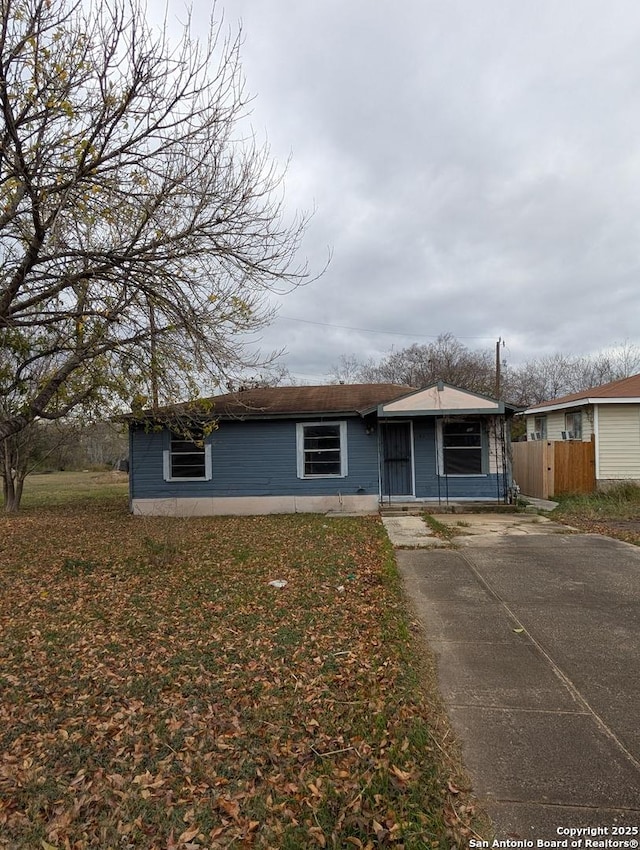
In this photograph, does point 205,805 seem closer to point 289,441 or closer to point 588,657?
point 588,657

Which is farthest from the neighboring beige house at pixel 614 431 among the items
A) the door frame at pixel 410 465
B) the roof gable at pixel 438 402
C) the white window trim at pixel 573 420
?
the door frame at pixel 410 465

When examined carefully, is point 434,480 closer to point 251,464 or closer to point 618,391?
point 251,464

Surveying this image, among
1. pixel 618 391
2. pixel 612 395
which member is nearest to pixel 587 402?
pixel 612 395

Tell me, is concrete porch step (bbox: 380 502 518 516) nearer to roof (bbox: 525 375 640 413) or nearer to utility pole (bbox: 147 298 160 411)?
roof (bbox: 525 375 640 413)

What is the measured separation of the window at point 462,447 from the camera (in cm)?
1273

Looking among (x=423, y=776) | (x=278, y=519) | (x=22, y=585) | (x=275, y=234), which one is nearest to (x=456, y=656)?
(x=423, y=776)

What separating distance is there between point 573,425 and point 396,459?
729 centimetres

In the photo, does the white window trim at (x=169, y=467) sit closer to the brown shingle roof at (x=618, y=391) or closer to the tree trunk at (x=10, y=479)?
the tree trunk at (x=10, y=479)

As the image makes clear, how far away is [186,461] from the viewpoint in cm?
1380

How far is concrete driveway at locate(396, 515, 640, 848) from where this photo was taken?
7.82ft

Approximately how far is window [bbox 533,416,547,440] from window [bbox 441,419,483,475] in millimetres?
7894

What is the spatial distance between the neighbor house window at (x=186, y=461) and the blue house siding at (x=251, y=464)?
0.14m

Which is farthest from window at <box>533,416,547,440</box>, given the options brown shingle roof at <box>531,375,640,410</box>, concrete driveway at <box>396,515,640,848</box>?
concrete driveway at <box>396,515,640,848</box>

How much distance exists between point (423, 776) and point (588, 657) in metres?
2.12
